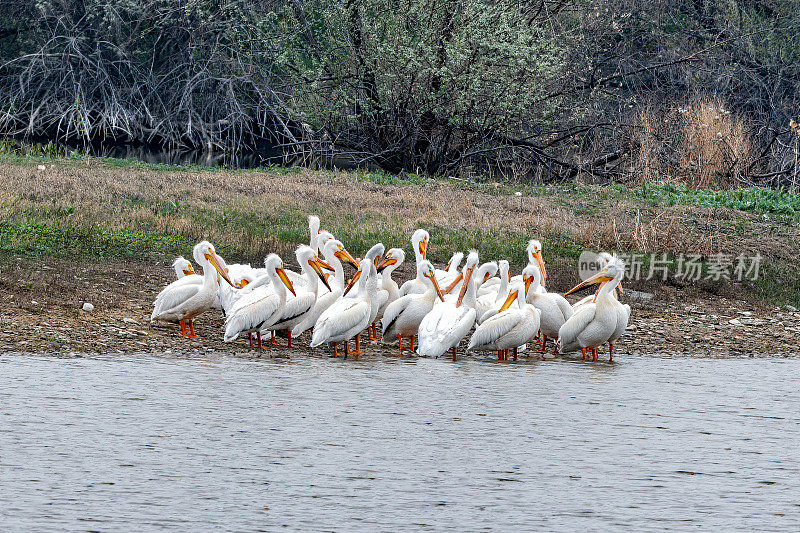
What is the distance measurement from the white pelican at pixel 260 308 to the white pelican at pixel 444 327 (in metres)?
1.32

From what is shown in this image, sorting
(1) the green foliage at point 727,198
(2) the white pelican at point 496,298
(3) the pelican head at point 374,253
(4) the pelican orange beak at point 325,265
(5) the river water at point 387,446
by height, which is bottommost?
(5) the river water at point 387,446

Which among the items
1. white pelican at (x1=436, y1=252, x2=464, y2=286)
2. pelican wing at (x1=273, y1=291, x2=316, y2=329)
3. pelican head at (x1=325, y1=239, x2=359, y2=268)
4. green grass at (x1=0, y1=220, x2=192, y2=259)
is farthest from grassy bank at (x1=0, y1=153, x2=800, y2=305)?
pelican wing at (x1=273, y1=291, x2=316, y2=329)

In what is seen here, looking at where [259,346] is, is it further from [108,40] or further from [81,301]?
[108,40]

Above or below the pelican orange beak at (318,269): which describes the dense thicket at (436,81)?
above

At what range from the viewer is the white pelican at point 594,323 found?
1000cm

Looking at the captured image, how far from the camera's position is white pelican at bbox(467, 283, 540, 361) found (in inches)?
387

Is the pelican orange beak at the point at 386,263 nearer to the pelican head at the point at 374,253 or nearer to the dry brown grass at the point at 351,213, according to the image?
the pelican head at the point at 374,253

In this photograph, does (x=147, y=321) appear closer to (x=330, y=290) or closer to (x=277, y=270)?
(x=277, y=270)

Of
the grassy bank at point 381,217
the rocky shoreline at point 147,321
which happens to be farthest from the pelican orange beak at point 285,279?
the grassy bank at point 381,217

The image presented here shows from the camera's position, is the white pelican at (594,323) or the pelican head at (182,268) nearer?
the white pelican at (594,323)

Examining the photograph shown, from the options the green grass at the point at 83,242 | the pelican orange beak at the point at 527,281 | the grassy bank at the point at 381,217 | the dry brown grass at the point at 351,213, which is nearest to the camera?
the pelican orange beak at the point at 527,281

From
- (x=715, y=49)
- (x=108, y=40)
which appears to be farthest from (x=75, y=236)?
(x=715, y=49)

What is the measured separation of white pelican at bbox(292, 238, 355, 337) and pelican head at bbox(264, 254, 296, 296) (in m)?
0.34

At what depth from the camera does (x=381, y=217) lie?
51.3ft
